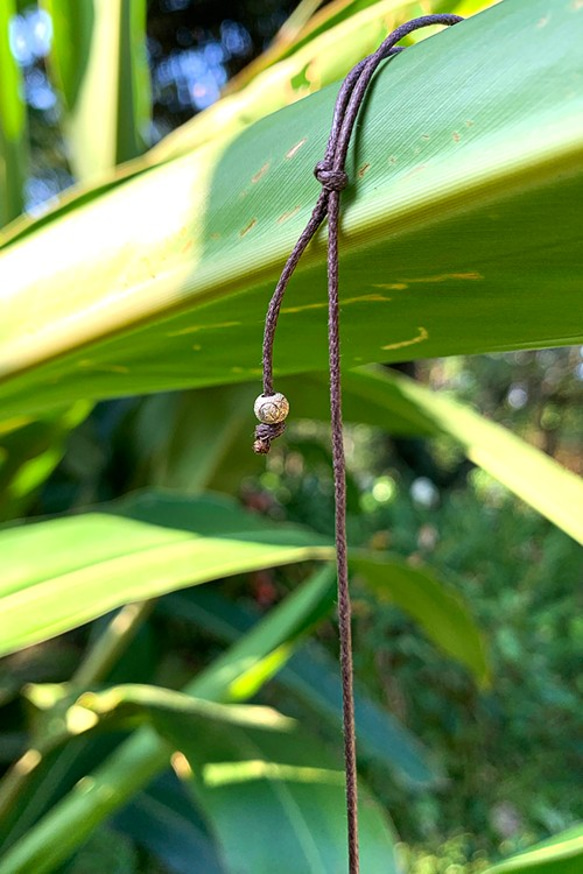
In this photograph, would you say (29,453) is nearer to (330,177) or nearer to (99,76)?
(99,76)

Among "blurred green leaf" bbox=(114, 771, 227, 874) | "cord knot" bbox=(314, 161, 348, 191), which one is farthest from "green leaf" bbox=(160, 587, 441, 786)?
"cord knot" bbox=(314, 161, 348, 191)

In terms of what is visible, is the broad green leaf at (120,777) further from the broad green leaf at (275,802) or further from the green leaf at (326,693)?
the green leaf at (326,693)

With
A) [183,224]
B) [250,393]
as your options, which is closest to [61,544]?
[183,224]

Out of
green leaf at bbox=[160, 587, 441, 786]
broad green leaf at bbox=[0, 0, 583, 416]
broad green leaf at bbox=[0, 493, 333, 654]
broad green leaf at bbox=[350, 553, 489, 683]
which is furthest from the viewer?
green leaf at bbox=[160, 587, 441, 786]

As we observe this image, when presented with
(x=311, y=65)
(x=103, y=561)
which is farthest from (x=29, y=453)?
(x=311, y=65)

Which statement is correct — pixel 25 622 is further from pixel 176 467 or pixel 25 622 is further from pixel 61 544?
pixel 176 467

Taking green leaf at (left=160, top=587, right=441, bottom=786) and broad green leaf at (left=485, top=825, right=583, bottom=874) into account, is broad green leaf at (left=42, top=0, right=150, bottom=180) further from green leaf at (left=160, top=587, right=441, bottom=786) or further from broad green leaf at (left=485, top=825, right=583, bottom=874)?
broad green leaf at (left=485, top=825, right=583, bottom=874)

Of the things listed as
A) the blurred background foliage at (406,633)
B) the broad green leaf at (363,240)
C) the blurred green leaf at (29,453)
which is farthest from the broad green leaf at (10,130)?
the broad green leaf at (363,240)
